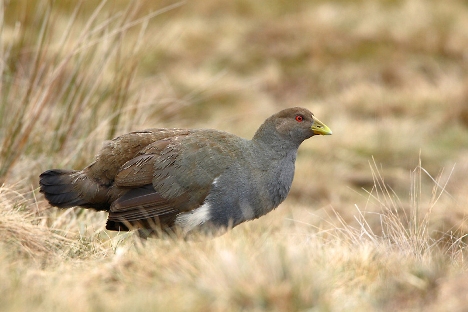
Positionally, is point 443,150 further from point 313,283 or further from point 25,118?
point 313,283

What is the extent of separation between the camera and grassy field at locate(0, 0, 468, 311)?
128 inches

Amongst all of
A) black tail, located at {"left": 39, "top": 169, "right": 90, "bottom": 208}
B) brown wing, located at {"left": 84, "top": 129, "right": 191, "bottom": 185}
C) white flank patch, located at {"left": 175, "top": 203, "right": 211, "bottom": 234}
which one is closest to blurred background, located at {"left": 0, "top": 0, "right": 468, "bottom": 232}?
black tail, located at {"left": 39, "top": 169, "right": 90, "bottom": 208}

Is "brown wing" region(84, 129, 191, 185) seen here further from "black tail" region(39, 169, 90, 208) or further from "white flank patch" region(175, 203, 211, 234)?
"white flank patch" region(175, 203, 211, 234)

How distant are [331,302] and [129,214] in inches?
76.5

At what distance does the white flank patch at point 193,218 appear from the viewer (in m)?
4.68

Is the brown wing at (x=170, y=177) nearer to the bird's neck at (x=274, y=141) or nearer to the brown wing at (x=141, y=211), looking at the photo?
the brown wing at (x=141, y=211)

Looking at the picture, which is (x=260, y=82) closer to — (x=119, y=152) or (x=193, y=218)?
(x=119, y=152)

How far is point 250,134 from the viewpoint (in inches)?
460

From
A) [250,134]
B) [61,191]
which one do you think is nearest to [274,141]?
[61,191]

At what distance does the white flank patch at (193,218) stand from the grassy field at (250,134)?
366mm

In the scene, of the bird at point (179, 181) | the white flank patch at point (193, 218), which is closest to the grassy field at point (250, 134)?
the bird at point (179, 181)

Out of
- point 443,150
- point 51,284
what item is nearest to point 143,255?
point 51,284

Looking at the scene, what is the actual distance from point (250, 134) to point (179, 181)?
697 centimetres

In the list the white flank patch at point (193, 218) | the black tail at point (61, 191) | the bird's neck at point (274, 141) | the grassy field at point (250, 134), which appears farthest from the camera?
the bird's neck at point (274, 141)
